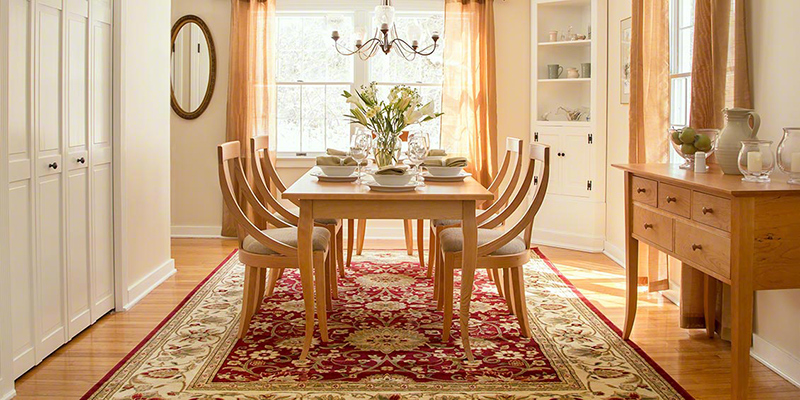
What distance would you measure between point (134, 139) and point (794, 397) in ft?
12.2

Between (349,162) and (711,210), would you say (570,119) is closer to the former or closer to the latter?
(349,162)

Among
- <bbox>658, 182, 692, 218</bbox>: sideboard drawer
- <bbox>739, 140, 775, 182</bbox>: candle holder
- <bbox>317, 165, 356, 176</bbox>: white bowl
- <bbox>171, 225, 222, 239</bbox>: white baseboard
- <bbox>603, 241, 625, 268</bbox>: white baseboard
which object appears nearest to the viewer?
<bbox>739, 140, 775, 182</bbox>: candle holder

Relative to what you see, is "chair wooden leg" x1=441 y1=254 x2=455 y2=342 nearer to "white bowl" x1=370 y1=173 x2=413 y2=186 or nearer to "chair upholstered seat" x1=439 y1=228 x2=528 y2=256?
"chair upholstered seat" x1=439 y1=228 x2=528 y2=256

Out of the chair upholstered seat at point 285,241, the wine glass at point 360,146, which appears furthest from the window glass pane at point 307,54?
the chair upholstered seat at point 285,241

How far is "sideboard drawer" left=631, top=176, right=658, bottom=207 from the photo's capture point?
3432 millimetres

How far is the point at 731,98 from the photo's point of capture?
3.73 m

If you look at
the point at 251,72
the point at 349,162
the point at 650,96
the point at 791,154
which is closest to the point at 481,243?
the point at 349,162

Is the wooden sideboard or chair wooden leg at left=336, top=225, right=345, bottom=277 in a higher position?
the wooden sideboard

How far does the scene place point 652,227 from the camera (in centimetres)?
346

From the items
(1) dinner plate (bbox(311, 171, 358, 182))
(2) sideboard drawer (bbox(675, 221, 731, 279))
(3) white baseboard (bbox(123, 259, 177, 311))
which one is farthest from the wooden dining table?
(3) white baseboard (bbox(123, 259, 177, 311))

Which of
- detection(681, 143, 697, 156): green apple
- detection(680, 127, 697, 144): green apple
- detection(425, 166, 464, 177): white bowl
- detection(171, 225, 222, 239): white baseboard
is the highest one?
detection(680, 127, 697, 144): green apple

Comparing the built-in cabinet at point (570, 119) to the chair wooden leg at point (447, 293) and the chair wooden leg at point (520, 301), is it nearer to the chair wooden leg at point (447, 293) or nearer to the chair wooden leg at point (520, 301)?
the chair wooden leg at point (520, 301)

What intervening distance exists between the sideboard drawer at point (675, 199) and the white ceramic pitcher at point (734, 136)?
251 millimetres

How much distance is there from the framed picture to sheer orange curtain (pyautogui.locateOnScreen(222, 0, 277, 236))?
116 inches
